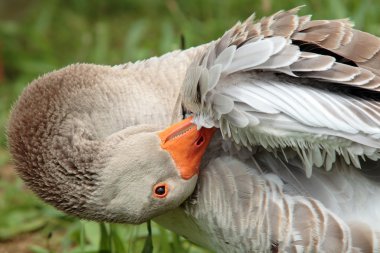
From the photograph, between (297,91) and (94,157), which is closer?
(297,91)

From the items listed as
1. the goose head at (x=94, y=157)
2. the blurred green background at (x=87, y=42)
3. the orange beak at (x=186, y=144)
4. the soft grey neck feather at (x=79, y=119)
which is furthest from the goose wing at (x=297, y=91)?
the blurred green background at (x=87, y=42)

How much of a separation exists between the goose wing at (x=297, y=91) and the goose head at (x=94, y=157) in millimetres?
275

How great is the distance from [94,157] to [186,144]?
0.53 m

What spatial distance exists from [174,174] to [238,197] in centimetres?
41

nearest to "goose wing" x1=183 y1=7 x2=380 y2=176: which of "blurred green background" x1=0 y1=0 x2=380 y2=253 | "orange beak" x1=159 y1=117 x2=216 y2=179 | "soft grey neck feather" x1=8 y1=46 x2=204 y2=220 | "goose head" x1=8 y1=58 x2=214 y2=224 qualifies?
"orange beak" x1=159 y1=117 x2=216 y2=179

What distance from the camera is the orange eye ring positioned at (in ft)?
16.1

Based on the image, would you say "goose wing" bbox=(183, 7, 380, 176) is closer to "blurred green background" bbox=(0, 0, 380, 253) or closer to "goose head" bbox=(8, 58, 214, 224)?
"goose head" bbox=(8, 58, 214, 224)

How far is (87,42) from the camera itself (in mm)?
9039

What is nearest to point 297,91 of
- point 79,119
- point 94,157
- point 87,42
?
point 94,157

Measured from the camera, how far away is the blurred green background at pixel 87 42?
20.6 ft

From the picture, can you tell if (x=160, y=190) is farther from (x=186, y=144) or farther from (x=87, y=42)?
(x=87, y=42)

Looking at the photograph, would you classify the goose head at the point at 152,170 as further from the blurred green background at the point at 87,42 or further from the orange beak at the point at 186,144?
the blurred green background at the point at 87,42

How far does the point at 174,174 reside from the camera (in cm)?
491

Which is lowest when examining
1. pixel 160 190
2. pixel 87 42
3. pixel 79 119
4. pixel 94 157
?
pixel 160 190
